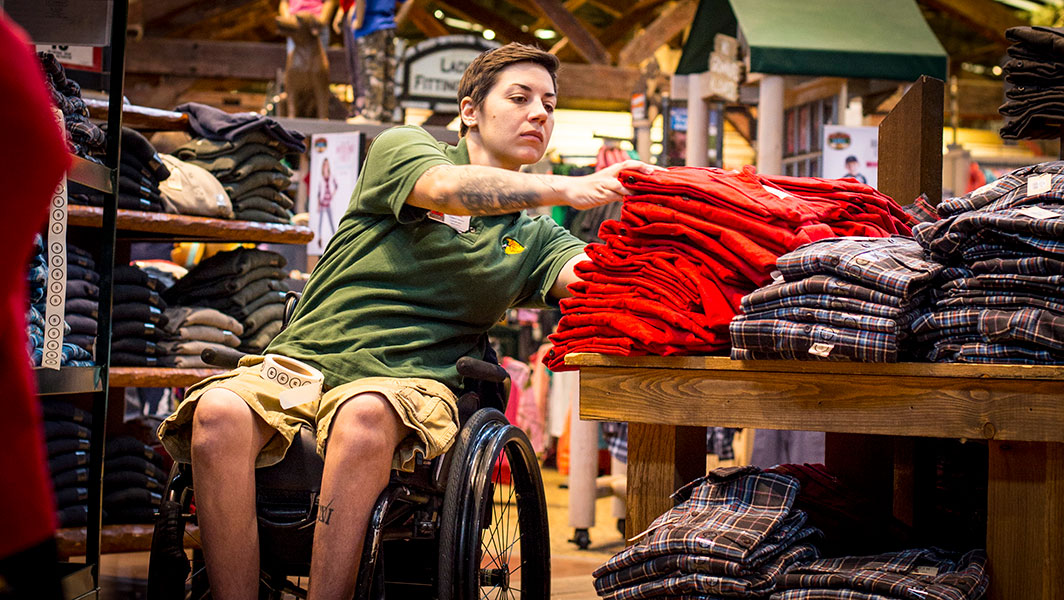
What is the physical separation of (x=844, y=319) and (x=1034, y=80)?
1.10m

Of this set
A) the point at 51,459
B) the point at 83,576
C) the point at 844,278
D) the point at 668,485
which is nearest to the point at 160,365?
the point at 51,459

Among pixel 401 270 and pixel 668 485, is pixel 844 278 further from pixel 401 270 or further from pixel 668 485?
pixel 401 270

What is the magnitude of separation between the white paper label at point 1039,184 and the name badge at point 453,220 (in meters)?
1.15

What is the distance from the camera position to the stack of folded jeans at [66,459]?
10.6 feet

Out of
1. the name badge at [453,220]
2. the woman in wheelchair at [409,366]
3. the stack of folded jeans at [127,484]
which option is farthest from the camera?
the stack of folded jeans at [127,484]

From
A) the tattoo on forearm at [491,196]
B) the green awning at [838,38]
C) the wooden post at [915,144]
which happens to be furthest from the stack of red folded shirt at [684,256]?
the green awning at [838,38]

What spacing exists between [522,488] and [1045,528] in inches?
44.3

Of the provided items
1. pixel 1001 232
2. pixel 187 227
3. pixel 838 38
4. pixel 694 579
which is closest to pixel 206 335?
pixel 187 227

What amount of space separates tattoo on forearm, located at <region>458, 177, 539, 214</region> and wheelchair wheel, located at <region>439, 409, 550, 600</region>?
17.2 inches

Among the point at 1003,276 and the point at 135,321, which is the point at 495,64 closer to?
the point at 1003,276

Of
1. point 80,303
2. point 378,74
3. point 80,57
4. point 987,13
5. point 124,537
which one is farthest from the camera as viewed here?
point 987,13

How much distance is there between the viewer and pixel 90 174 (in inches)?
89.3

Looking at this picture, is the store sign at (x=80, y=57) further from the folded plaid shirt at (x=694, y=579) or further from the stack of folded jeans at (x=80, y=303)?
the folded plaid shirt at (x=694, y=579)

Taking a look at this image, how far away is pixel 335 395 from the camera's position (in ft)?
6.86
